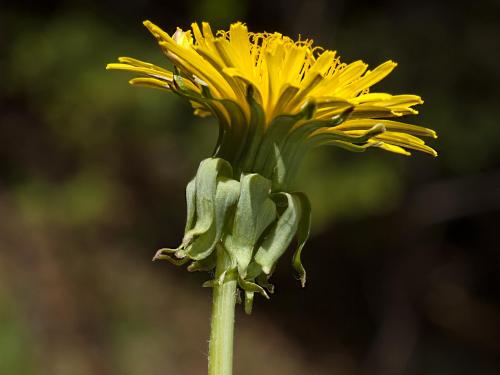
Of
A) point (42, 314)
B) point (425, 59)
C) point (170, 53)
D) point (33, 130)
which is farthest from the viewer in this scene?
point (33, 130)

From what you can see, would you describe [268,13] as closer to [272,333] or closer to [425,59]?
[425,59]

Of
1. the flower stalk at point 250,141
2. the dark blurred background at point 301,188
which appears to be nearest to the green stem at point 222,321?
the flower stalk at point 250,141

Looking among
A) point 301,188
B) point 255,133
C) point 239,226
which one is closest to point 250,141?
point 255,133

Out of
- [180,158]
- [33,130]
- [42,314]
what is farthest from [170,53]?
[33,130]

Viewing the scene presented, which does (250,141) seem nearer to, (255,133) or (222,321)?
(255,133)

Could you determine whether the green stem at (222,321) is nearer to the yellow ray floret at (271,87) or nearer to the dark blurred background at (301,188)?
the yellow ray floret at (271,87)

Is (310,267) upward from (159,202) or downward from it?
downward
